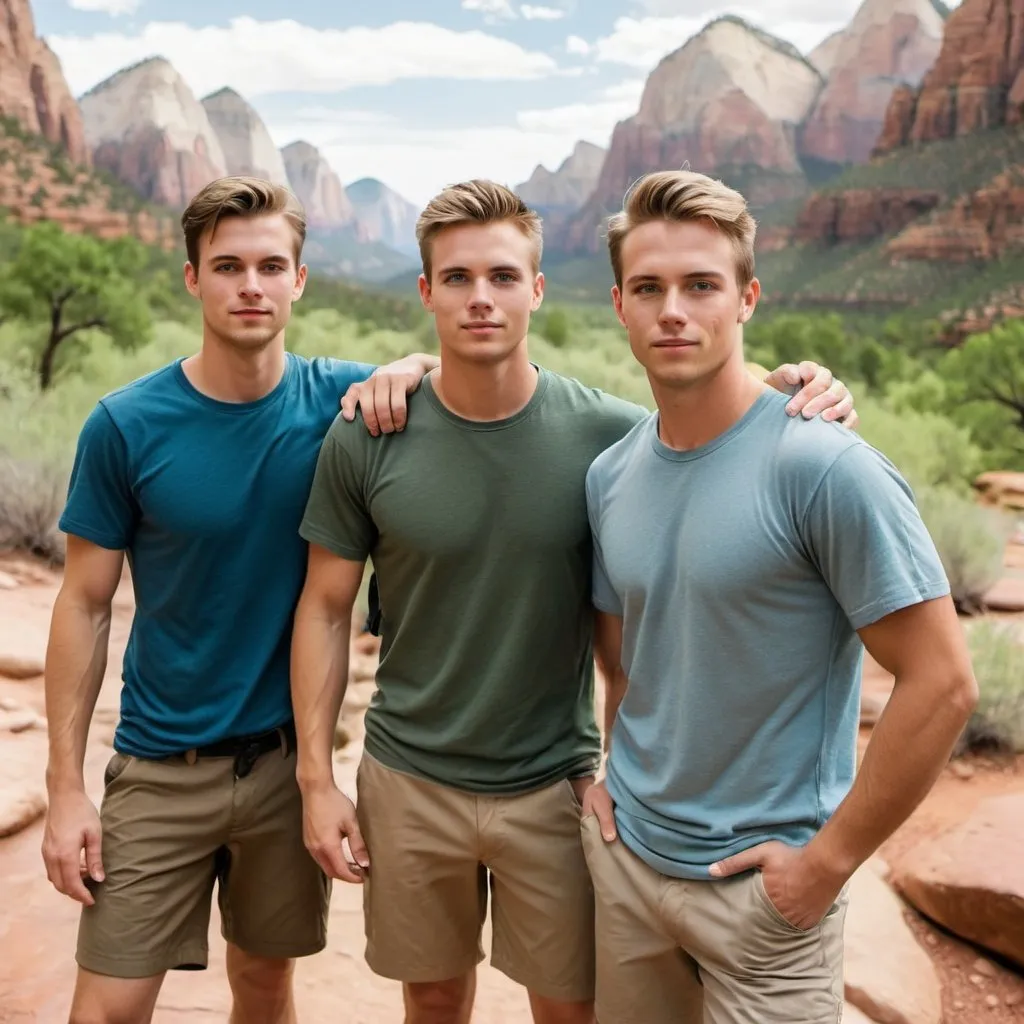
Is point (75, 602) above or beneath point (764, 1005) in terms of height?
above

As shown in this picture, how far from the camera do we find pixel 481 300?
2.23m

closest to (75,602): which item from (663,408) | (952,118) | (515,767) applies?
(515,767)

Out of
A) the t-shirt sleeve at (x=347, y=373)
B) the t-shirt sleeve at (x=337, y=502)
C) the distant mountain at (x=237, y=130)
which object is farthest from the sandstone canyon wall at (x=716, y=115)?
the t-shirt sleeve at (x=337, y=502)

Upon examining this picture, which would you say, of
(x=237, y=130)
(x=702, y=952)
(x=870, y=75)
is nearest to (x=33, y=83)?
(x=237, y=130)

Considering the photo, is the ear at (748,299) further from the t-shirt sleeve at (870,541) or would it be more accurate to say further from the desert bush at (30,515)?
the desert bush at (30,515)

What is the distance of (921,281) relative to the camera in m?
49.8

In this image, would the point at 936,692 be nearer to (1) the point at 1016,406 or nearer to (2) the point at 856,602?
(2) the point at 856,602

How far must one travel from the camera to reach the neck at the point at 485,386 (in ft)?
7.52

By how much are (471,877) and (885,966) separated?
2.07m

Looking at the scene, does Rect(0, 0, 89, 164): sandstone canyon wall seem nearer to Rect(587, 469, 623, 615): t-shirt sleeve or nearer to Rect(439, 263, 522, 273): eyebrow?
Rect(439, 263, 522, 273): eyebrow

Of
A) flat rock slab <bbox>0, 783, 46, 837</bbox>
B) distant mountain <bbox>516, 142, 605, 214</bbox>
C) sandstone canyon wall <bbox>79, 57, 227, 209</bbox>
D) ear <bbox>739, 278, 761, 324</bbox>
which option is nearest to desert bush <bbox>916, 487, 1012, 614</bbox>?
flat rock slab <bbox>0, 783, 46, 837</bbox>

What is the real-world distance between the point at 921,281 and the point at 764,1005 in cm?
5284

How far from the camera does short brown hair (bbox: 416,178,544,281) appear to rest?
2301mm

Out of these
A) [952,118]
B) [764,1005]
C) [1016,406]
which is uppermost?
[952,118]
